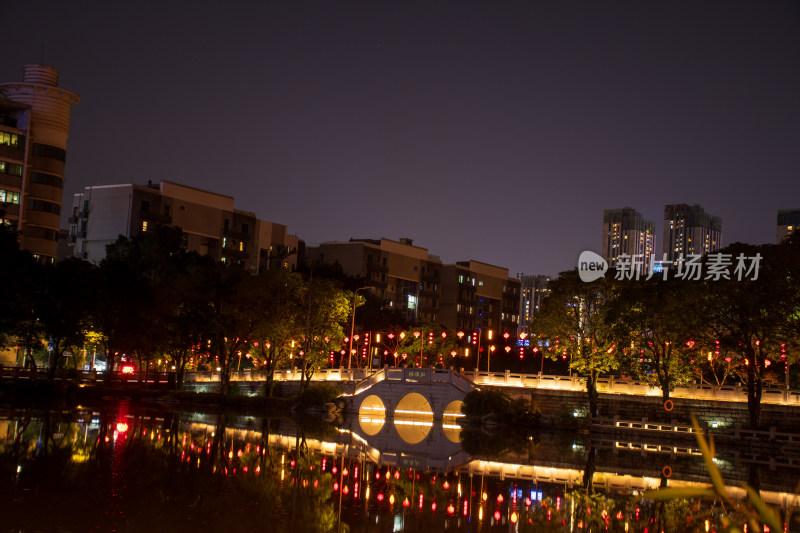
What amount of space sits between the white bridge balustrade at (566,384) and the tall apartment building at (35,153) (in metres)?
28.8

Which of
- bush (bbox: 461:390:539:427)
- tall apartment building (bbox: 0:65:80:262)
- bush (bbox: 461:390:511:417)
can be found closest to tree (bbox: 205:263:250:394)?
bush (bbox: 461:390:511:417)

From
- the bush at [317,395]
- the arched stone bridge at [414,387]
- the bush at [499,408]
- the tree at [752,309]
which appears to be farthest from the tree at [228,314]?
the tree at [752,309]

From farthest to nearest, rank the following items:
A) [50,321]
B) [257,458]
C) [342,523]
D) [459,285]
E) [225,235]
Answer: [459,285] → [225,235] → [50,321] → [257,458] → [342,523]

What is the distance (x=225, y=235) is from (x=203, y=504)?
84029 millimetres

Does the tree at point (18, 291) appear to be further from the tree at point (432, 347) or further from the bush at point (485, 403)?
the tree at point (432, 347)

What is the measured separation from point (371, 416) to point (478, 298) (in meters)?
71.5

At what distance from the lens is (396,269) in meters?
121

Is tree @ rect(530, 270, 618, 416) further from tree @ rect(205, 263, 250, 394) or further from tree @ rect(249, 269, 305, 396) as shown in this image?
tree @ rect(205, 263, 250, 394)

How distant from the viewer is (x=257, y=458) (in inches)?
1127

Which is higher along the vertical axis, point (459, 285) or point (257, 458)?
point (459, 285)

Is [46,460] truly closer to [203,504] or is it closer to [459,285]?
[203,504]

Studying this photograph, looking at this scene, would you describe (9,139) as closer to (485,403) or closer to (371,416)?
(371,416)

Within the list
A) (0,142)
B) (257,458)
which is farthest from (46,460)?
(0,142)

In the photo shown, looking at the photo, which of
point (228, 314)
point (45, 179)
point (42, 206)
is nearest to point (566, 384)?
point (228, 314)
